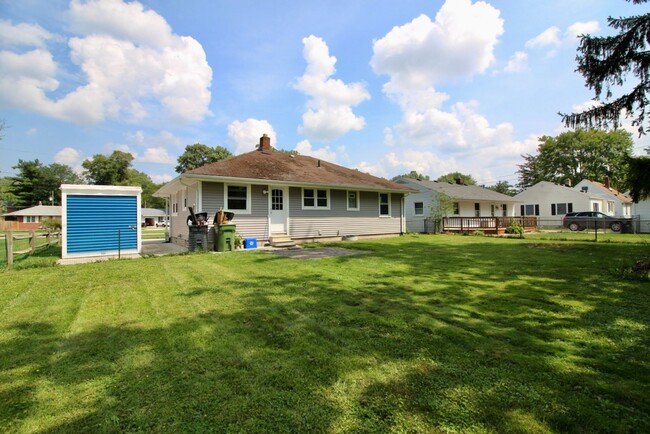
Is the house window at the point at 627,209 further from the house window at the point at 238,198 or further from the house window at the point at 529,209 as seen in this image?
the house window at the point at 238,198

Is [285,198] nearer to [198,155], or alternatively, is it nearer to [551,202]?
[551,202]

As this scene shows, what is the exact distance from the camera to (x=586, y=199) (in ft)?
101

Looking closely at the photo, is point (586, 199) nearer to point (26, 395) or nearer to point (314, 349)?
point (314, 349)

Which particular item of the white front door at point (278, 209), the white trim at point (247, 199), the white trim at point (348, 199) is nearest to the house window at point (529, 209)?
the white trim at point (348, 199)

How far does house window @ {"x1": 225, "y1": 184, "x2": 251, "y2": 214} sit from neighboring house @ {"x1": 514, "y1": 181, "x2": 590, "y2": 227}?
29503 millimetres

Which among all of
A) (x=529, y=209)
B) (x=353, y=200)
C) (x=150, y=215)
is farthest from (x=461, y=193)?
(x=150, y=215)

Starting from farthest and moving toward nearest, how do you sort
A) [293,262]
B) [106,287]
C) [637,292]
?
[293,262] → [106,287] → [637,292]

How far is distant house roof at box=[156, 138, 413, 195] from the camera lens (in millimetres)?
12297

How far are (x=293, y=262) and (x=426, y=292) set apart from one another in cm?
410

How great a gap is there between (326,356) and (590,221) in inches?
1196

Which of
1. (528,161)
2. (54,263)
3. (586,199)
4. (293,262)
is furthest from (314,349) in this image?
(528,161)

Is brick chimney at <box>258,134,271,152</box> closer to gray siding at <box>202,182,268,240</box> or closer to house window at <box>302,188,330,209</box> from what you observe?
house window at <box>302,188,330,209</box>

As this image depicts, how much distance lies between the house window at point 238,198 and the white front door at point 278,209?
1.07 meters

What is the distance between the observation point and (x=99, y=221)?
10.2 m
